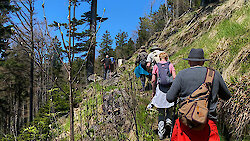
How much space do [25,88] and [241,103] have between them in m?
29.5

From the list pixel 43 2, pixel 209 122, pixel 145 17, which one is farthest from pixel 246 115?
pixel 145 17

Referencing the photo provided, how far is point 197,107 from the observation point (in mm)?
1944

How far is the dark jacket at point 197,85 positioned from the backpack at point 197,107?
0.07m

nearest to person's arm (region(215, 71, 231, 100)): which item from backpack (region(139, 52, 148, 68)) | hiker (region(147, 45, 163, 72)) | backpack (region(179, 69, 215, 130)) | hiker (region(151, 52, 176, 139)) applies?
backpack (region(179, 69, 215, 130))

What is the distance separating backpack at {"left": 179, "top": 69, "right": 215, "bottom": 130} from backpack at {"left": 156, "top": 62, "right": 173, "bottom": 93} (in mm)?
1708

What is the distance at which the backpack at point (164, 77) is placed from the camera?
3830 mm

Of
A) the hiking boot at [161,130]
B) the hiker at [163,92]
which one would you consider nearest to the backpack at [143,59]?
the hiker at [163,92]

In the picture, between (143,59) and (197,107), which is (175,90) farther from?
(143,59)

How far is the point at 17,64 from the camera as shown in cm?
2331

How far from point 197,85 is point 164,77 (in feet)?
5.72

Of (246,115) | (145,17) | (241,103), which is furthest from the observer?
(145,17)

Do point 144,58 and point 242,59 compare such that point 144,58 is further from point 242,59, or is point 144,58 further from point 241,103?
point 241,103

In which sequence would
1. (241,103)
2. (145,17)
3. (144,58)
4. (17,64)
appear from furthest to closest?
(145,17)
(17,64)
(144,58)
(241,103)

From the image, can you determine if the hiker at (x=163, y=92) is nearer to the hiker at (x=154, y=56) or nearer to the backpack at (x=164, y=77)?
the backpack at (x=164, y=77)
